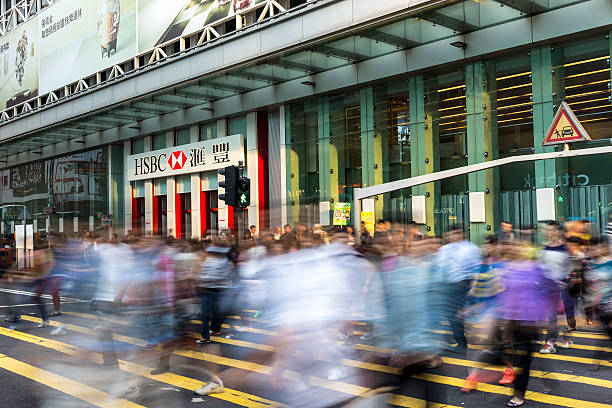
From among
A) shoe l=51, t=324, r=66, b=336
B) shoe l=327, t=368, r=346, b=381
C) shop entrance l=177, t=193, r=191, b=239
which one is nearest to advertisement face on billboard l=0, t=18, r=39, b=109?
shop entrance l=177, t=193, r=191, b=239

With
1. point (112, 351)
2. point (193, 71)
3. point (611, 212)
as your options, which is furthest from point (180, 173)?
point (112, 351)

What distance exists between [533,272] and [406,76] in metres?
12.8

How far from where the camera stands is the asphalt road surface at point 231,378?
6727 millimetres

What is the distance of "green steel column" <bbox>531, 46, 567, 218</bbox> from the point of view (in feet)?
50.2

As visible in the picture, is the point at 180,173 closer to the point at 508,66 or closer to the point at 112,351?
the point at 508,66

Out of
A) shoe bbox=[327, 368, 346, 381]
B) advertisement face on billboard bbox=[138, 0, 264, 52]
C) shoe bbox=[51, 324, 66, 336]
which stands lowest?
shoe bbox=[51, 324, 66, 336]

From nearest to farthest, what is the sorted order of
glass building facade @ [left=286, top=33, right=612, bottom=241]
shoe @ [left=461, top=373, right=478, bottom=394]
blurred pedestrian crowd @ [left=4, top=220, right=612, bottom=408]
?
blurred pedestrian crowd @ [left=4, top=220, right=612, bottom=408] < shoe @ [left=461, top=373, right=478, bottom=394] < glass building facade @ [left=286, top=33, right=612, bottom=241]

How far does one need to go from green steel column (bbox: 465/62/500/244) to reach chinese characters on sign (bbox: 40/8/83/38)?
23.3m

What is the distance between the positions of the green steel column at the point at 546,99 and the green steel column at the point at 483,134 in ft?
3.63

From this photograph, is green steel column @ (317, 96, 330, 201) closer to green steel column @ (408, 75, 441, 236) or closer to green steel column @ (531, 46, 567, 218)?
green steel column @ (408, 75, 441, 236)

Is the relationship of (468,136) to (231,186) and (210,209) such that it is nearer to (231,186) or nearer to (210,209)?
(231,186)

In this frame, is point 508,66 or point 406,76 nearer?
point 508,66

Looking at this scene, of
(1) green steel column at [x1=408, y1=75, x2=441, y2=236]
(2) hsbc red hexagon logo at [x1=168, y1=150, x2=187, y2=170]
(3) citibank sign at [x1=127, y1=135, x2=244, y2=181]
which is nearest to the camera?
(1) green steel column at [x1=408, y1=75, x2=441, y2=236]

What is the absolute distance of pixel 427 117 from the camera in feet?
58.6
